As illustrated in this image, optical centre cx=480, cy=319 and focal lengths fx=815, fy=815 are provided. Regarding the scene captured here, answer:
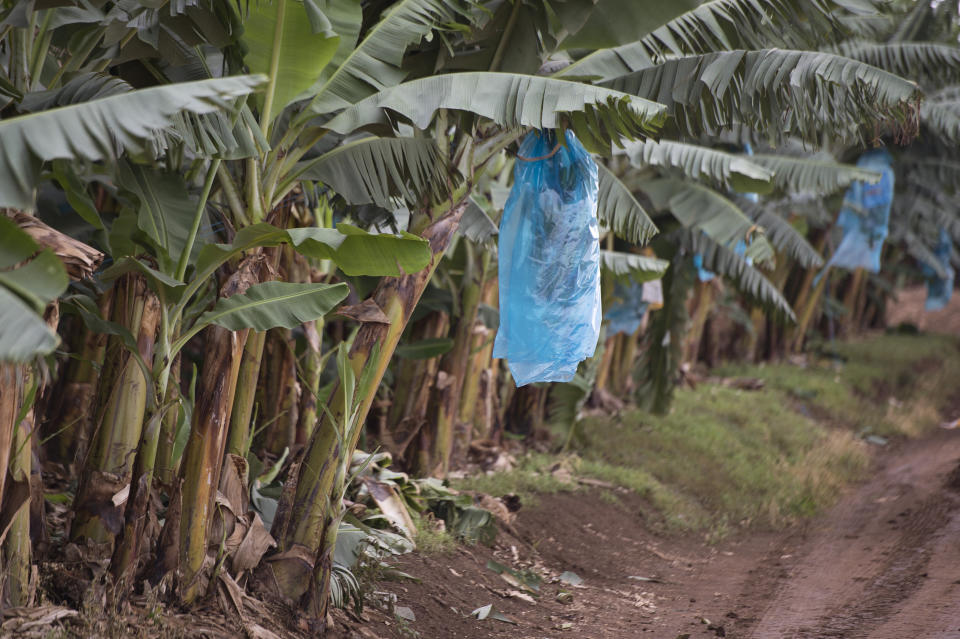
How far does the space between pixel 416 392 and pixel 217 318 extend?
3.03m

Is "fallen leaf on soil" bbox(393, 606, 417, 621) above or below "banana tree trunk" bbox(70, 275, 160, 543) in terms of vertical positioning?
below

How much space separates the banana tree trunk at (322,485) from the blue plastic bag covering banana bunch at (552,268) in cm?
45

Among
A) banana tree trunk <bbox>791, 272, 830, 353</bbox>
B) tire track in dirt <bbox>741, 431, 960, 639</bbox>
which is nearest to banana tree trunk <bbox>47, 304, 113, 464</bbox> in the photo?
tire track in dirt <bbox>741, 431, 960, 639</bbox>

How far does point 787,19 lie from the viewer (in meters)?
3.91

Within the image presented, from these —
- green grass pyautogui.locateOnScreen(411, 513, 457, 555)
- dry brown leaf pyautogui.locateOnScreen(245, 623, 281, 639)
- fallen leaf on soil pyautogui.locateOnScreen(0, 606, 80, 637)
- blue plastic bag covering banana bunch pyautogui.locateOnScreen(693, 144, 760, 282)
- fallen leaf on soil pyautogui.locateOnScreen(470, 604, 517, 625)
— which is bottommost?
fallen leaf on soil pyautogui.locateOnScreen(470, 604, 517, 625)

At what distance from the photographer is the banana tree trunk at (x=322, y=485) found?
369 centimetres

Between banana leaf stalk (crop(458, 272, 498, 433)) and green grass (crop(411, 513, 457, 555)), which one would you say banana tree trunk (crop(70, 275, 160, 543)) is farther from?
banana leaf stalk (crop(458, 272, 498, 433))

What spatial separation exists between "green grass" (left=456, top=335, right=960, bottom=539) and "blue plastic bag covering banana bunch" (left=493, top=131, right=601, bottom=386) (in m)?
2.33

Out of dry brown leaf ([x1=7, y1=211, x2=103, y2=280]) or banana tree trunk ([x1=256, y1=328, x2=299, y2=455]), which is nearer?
dry brown leaf ([x1=7, y1=211, x2=103, y2=280])

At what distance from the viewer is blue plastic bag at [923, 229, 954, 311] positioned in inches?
537

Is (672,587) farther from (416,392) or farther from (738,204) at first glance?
(738,204)

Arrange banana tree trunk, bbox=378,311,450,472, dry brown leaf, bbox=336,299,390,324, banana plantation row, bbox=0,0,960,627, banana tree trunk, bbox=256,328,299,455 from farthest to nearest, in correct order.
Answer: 1. banana tree trunk, bbox=378,311,450,472
2. banana tree trunk, bbox=256,328,299,455
3. dry brown leaf, bbox=336,299,390,324
4. banana plantation row, bbox=0,0,960,627

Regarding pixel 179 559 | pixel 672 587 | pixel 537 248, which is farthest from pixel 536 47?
pixel 672 587

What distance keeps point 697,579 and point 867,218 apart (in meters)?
5.91
